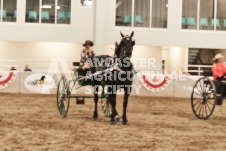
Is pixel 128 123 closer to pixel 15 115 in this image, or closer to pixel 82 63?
pixel 82 63

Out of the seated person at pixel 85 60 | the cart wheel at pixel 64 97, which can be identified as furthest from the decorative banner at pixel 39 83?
the seated person at pixel 85 60

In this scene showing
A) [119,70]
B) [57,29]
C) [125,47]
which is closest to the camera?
[125,47]

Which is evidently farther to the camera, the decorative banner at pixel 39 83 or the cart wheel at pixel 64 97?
the decorative banner at pixel 39 83

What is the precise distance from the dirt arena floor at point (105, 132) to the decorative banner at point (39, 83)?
24.2ft

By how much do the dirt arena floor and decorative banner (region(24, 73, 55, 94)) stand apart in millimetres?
7379

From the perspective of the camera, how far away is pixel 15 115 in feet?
40.5

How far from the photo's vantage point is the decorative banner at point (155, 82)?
822 inches

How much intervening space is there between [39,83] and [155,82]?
600cm

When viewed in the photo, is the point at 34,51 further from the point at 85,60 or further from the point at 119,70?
the point at 119,70

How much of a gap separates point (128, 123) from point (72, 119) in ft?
5.85

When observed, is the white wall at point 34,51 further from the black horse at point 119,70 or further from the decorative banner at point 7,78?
the black horse at point 119,70

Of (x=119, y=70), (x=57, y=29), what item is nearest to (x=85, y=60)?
(x=119, y=70)

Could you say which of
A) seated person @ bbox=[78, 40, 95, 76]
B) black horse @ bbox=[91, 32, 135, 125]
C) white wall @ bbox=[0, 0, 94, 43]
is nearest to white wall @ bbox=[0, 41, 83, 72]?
white wall @ bbox=[0, 0, 94, 43]

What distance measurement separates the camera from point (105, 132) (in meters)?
9.37
